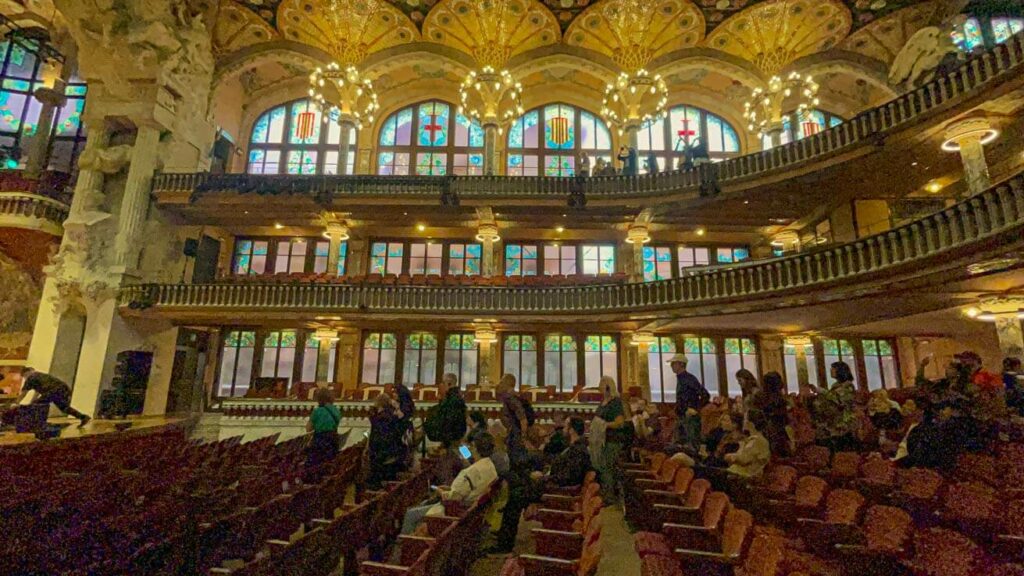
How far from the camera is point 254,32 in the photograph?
17.6 metres

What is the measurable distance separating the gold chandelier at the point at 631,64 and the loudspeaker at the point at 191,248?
14549 mm

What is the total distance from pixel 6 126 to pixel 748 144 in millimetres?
27201

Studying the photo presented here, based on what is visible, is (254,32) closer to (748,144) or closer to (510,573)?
(748,144)

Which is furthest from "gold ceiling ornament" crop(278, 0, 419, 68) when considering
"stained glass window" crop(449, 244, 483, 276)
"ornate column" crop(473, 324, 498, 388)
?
"ornate column" crop(473, 324, 498, 388)

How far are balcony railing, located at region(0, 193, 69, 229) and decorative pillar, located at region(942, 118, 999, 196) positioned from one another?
23516 mm

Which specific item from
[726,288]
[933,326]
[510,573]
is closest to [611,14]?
[726,288]

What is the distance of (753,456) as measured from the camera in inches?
193

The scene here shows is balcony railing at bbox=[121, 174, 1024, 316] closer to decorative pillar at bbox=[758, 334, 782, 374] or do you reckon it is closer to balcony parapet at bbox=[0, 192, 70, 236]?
balcony parapet at bbox=[0, 192, 70, 236]

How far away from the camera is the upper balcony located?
12148 mm

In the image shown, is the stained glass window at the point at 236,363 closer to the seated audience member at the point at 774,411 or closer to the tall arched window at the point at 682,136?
the tall arched window at the point at 682,136

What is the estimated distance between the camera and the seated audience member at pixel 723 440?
571 cm

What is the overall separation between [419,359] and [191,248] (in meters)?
8.43

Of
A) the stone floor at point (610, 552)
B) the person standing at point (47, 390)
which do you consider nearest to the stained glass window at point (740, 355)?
the stone floor at point (610, 552)

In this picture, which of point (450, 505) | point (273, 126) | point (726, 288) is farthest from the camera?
point (273, 126)
